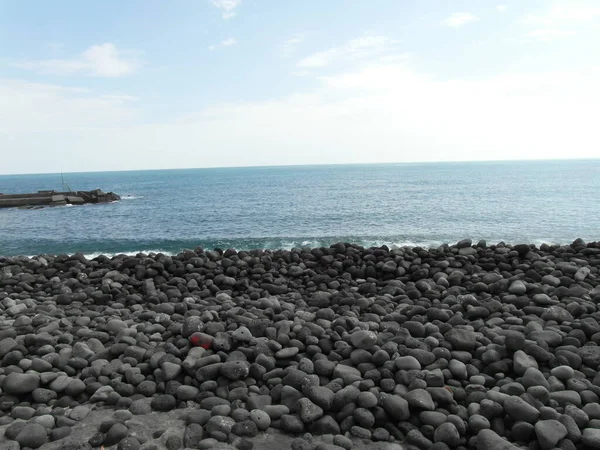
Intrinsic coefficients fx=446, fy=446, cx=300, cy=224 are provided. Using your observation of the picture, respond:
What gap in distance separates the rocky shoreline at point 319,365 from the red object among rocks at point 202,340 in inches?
0.9

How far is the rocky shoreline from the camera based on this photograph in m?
5.09

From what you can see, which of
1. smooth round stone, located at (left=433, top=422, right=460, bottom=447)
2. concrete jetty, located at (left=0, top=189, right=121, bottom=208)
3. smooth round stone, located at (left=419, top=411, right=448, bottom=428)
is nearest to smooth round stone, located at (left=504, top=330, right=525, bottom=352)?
smooth round stone, located at (left=419, top=411, right=448, bottom=428)

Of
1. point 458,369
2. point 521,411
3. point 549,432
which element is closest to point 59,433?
point 458,369

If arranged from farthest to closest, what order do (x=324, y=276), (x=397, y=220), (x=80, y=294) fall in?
(x=397, y=220), (x=324, y=276), (x=80, y=294)

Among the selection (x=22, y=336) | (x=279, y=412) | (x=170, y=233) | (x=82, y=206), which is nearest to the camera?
(x=279, y=412)

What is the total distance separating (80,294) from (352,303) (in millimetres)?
6244

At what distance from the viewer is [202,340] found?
6867mm

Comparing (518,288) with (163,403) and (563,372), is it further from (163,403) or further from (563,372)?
(163,403)

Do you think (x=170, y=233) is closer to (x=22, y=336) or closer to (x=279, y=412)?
(x=22, y=336)

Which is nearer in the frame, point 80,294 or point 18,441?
point 18,441

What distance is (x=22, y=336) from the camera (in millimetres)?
7531

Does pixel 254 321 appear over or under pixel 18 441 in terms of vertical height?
over

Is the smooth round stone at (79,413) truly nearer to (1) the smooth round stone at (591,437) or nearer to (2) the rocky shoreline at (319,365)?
(2) the rocky shoreline at (319,365)

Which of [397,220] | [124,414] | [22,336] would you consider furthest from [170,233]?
[124,414]
